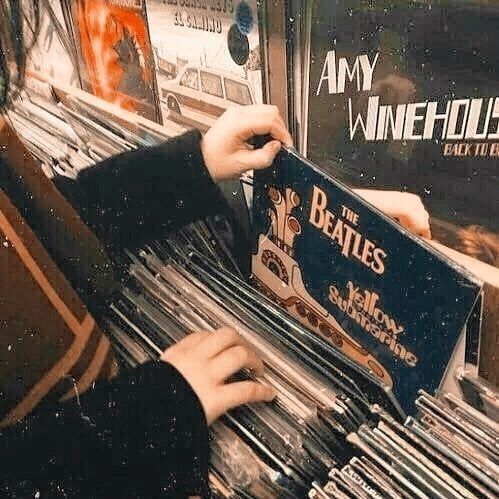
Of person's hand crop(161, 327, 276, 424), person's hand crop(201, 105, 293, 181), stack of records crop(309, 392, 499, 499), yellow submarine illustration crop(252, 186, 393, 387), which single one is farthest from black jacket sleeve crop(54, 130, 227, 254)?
stack of records crop(309, 392, 499, 499)

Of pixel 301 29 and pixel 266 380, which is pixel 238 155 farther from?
pixel 266 380

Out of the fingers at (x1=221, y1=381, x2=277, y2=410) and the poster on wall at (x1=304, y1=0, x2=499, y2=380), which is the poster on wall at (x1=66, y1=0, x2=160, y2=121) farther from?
the fingers at (x1=221, y1=381, x2=277, y2=410)

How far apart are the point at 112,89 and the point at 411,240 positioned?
800mm

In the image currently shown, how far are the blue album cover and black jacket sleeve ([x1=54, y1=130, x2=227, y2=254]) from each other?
0.13m

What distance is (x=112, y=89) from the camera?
110cm

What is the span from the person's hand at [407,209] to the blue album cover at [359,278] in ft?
0.22

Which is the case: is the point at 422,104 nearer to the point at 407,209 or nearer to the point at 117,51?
the point at 407,209

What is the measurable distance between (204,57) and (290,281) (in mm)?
393

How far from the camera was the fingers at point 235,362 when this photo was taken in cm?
59

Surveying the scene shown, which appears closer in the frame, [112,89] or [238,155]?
[238,155]

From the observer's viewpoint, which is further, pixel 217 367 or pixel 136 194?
pixel 136 194

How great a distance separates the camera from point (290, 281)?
0.74m

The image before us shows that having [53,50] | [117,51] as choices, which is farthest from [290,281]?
[53,50]

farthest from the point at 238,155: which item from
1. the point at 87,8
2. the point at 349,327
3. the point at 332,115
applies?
the point at 87,8
